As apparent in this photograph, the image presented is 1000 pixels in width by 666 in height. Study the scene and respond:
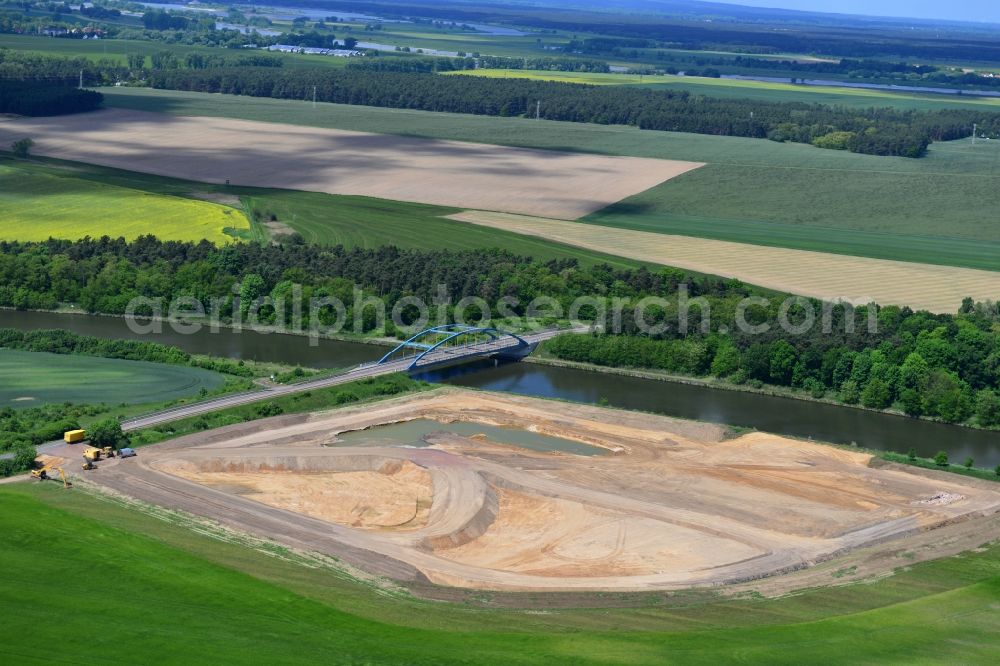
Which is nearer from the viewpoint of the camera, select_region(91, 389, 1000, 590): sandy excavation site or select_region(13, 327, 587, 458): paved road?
select_region(91, 389, 1000, 590): sandy excavation site

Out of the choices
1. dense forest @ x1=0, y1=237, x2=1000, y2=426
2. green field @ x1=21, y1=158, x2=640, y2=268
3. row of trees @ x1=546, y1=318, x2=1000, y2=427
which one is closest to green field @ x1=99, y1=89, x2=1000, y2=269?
green field @ x1=21, y1=158, x2=640, y2=268

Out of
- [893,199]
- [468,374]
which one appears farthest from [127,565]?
[893,199]

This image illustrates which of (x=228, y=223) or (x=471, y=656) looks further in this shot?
(x=228, y=223)

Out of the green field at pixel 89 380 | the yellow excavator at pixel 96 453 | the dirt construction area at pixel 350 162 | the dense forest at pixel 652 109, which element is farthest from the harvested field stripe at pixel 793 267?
the dense forest at pixel 652 109

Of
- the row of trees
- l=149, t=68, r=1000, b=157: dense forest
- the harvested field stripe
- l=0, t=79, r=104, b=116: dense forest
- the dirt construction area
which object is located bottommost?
the row of trees

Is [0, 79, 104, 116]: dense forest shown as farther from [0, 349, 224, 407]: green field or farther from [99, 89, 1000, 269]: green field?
[0, 349, 224, 407]: green field

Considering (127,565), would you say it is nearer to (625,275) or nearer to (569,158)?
(625,275)
